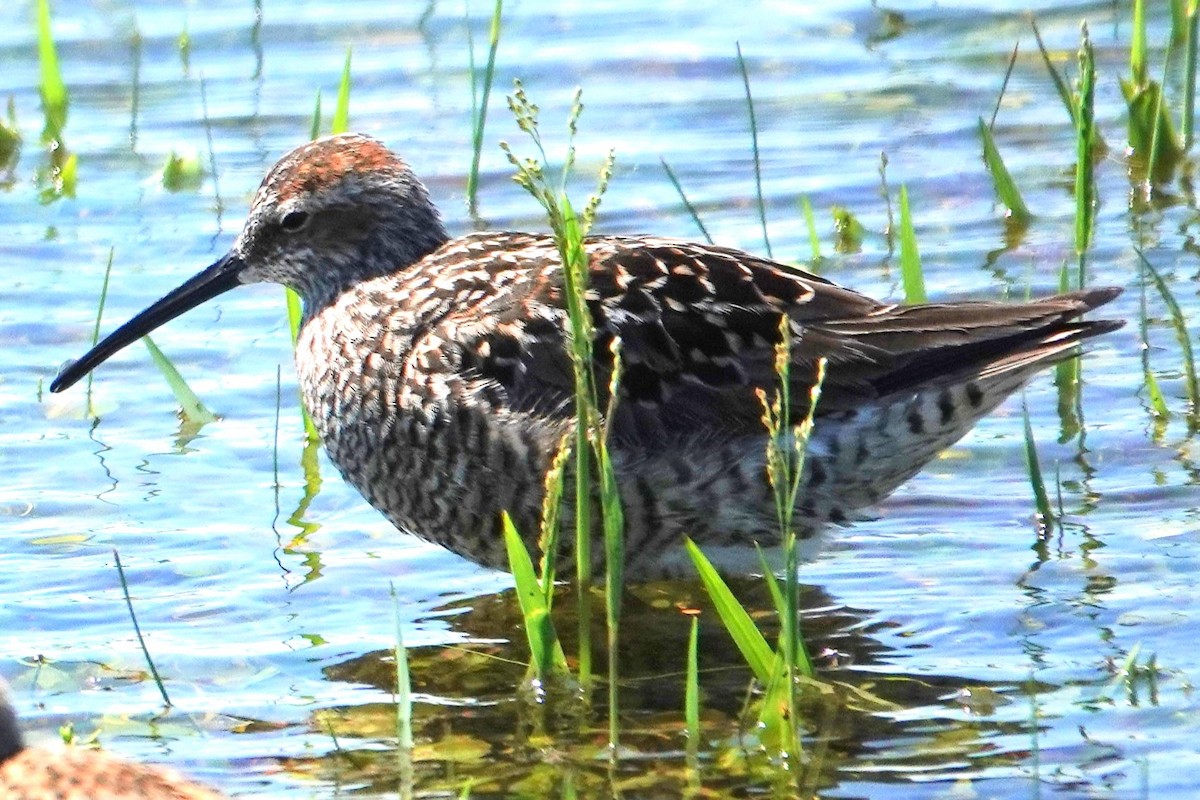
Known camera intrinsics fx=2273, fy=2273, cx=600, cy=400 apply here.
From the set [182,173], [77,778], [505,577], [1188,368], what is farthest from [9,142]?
[77,778]

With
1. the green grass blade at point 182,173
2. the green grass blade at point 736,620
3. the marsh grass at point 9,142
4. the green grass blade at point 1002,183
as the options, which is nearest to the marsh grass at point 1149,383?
the green grass blade at point 1002,183

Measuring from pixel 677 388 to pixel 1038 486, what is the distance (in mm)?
1229

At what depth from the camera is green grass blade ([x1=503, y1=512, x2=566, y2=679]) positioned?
5.98 meters

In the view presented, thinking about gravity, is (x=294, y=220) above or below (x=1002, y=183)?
below

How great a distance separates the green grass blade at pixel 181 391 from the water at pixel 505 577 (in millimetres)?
71

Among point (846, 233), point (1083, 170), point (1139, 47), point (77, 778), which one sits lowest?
point (77, 778)

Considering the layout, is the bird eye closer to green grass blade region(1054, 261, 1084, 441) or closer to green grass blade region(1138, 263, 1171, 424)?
green grass blade region(1054, 261, 1084, 441)

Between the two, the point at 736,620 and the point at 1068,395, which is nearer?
the point at 736,620

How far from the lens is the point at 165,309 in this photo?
27.9 feet

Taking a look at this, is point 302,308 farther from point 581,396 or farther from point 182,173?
point 581,396

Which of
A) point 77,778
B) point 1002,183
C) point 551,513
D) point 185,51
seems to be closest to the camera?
point 77,778

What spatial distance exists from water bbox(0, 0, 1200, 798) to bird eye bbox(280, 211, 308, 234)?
2.80 feet

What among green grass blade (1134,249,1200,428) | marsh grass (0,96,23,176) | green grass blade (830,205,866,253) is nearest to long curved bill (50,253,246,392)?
green grass blade (830,205,866,253)

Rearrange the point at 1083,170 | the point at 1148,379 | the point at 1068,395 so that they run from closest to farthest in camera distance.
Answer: the point at 1083,170 < the point at 1148,379 < the point at 1068,395
